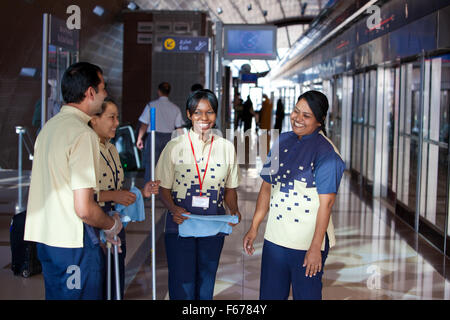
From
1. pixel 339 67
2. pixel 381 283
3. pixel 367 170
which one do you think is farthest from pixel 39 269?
pixel 339 67

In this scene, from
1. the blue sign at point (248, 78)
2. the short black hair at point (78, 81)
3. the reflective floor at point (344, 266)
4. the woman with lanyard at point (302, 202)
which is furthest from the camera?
the blue sign at point (248, 78)

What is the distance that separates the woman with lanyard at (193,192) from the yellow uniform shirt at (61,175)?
748 mm

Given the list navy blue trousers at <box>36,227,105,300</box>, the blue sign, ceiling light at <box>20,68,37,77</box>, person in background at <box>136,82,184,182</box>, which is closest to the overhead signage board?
person in background at <box>136,82,184,182</box>

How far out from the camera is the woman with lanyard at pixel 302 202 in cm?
309

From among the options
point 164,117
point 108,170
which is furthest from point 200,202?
point 164,117

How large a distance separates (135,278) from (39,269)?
86 centimetres

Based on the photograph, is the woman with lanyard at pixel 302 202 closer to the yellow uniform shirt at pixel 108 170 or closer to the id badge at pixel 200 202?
the id badge at pixel 200 202

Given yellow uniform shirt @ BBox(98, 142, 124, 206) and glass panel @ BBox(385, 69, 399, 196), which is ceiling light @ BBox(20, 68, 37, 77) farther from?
yellow uniform shirt @ BBox(98, 142, 124, 206)

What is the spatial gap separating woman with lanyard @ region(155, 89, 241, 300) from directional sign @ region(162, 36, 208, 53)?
6720 mm

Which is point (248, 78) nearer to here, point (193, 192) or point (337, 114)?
point (337, 114)

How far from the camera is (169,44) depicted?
1060 cm

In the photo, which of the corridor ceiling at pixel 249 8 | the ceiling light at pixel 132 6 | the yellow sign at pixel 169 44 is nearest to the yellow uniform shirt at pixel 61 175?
the yellow sign at pixel 169 44

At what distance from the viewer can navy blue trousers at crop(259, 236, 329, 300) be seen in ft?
10.4
